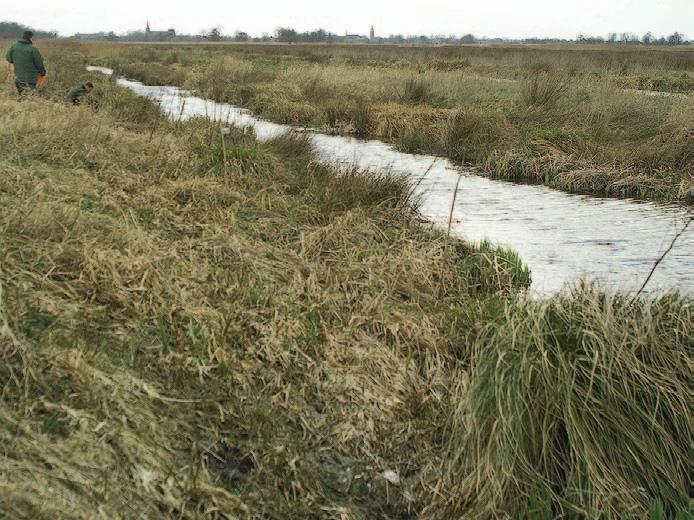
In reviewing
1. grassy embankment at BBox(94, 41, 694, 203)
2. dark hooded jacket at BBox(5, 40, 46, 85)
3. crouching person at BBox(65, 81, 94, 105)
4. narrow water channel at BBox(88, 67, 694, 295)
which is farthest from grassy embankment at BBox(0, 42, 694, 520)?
dark hooded jacket at BBox(5, 40, 46, 85)

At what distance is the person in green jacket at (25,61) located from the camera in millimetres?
12211

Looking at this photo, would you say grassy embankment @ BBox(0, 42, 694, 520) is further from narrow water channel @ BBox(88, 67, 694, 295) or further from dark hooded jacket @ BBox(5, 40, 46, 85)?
dark hooded jacket @ BBox(5, 40, 46, 85)

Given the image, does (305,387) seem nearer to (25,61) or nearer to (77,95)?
(77,95)

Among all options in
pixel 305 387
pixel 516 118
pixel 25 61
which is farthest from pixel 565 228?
pixel 25 61

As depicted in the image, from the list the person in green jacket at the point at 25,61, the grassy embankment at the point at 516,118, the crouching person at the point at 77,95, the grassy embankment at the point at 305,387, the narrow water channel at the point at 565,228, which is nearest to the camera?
the grassy embankment at the point at 305,387

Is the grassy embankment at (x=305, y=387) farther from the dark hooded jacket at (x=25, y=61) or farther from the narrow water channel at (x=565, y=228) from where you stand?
the dark hooded jacket at (x=25, y=61)

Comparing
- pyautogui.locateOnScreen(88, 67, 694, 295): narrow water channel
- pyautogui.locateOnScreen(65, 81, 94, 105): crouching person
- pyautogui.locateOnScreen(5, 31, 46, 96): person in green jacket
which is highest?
pyautogui.locateOnScreen(5, 31, 46, 96): person in green jacket

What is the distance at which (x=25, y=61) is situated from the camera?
1238 cm

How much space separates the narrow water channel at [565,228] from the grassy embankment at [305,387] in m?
1.30

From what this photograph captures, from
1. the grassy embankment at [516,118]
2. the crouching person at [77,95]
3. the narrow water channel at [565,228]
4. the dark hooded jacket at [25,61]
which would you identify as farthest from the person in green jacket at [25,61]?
the narrow water channel at [565,228]

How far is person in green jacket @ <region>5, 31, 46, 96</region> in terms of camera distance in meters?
12.2

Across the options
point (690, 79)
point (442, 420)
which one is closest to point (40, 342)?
point (442, 420)

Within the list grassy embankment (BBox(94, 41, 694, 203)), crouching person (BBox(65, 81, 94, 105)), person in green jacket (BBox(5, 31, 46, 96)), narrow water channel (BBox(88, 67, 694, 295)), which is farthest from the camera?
person in green jacket (BBox(5, 31, 46, 96))

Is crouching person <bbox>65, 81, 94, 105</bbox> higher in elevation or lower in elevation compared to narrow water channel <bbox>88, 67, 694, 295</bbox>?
higher
